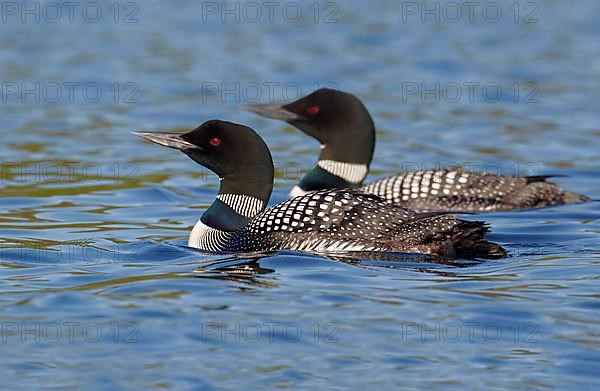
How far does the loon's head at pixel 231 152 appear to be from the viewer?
7.36 meters

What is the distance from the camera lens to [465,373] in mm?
5180

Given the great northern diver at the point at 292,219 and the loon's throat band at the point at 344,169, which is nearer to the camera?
the great northern diver at the point at 292,219

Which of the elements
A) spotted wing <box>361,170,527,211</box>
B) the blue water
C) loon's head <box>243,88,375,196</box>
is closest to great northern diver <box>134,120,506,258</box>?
the blue water

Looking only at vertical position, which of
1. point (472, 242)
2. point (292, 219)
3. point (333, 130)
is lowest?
point (472, 242)

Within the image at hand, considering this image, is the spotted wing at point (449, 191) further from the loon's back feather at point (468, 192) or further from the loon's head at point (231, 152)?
the loon's head at point (231, 152)

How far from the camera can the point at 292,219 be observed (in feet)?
23.4

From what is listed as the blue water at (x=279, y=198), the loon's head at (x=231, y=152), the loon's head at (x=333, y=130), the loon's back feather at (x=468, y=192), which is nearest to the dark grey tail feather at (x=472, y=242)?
the blue water at (x=279, y=198)

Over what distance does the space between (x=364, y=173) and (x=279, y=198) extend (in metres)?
0.70

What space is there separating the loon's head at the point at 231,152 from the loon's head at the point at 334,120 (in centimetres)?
163

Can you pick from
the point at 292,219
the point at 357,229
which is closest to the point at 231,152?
the point at 292,219

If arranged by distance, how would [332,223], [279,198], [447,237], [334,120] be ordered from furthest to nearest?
[279,198], [334,120], [332,223], [447,237]

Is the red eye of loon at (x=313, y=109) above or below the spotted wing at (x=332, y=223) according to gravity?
above

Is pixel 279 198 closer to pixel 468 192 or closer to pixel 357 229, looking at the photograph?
pixel 468 192

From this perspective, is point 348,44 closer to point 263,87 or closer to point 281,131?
point 263,87
